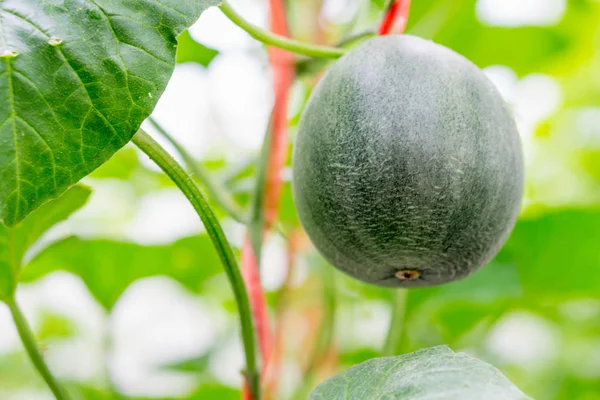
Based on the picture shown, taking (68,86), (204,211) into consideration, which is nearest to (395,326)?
(204,211)

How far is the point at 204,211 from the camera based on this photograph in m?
0.73

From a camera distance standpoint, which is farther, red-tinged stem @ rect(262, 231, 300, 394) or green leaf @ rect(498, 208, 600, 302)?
green leaf @ rect(498, 208, 600, 302)

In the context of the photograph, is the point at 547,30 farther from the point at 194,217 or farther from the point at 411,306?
the point at 194,217

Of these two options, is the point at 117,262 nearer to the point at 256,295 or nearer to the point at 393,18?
the point at 256,295

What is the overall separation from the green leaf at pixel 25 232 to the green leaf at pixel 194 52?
560 millimetres

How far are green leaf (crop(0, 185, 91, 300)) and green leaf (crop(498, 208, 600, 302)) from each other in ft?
3.02

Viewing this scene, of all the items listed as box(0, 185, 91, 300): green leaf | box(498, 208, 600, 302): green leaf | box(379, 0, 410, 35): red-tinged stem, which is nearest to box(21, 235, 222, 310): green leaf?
box(0, 185, 91, 300): green leaf

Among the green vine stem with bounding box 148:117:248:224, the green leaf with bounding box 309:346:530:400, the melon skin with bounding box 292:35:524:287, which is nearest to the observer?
the green leaf with bounding box 309:346:530:400

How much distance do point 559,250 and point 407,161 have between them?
0.90m

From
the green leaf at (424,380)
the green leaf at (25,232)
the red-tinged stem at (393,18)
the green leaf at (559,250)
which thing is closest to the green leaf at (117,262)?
the green leaf at (25,232)

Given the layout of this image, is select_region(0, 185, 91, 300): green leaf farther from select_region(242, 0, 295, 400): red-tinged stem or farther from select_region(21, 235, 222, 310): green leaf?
select_region(21, 235, 222, 310): green leaf

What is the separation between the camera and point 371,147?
70 cm

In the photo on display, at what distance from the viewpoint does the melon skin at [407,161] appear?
69 cm

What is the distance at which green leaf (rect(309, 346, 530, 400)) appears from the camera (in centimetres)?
54
